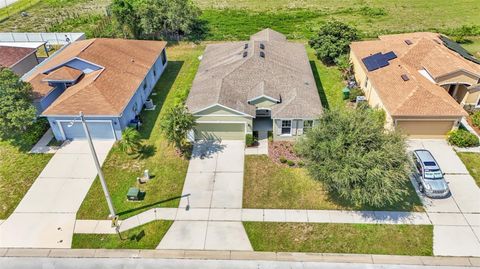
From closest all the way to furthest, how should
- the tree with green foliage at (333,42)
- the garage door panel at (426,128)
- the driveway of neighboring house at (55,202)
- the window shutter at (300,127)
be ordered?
1. the driveway of neighboring house at (55,202)
2. the garage door panel at (426,128)
3. the window shutter at (300,127)
4. the tree with green foliage at (333,42)

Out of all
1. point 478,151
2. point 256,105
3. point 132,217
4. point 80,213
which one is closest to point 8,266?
point 80,213

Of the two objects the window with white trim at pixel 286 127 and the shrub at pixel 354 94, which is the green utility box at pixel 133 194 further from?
the shrub at pixel 354 94

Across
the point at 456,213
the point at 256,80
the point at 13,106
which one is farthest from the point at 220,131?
the point at 456,213

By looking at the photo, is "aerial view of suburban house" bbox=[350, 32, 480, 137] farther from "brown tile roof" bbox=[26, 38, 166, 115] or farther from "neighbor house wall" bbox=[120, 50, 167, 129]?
"brown tile roof" bbox=[26, 38, 166, 115]

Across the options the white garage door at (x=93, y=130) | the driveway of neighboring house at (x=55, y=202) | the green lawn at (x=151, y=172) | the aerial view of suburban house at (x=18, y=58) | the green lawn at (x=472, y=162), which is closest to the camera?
the driveway of neighboring house at (x=55, y=202)

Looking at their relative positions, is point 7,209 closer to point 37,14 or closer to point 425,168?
point 425,168

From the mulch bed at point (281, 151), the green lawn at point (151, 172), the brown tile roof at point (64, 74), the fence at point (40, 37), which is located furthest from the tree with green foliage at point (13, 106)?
the fence at point (40, 37)

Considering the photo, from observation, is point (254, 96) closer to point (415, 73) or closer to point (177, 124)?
point (177, 124)
